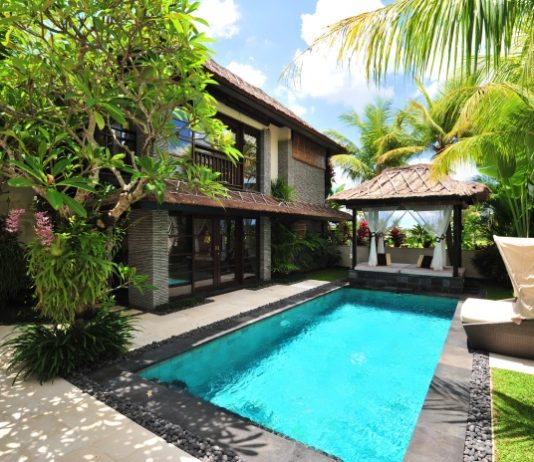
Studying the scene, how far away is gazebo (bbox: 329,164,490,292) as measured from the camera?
1194 cm

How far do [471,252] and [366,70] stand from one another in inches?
547

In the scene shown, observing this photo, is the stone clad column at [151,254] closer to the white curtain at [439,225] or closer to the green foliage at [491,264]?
the white curtain at [439,225]

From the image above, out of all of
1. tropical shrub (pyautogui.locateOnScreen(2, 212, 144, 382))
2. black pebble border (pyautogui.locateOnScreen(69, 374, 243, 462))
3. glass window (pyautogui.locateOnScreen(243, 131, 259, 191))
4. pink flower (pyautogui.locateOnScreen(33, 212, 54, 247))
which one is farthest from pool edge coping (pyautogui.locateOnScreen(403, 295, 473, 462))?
glass window (pyautogui.locateOnScreen(243, 131, 259, 191))

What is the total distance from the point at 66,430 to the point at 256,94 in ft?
40.5

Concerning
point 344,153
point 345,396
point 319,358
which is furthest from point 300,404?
point 344,153

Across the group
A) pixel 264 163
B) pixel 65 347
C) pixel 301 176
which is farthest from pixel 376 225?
pixel 65 347

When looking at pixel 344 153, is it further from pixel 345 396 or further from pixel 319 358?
pixel 345 396

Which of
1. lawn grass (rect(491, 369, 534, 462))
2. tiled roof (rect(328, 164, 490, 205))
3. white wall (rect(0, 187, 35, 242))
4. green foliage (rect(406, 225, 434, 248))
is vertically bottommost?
lawn grass (rect(491, 369, 534, 462))

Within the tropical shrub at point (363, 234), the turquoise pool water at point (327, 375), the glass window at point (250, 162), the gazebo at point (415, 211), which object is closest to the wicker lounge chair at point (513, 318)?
the turquoise pool water at point (327, 375)

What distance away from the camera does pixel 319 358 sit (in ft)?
22.1

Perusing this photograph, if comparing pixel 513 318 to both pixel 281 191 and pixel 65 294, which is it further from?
pixel 281 191

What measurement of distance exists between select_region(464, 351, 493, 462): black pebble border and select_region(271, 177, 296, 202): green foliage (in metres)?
10.2

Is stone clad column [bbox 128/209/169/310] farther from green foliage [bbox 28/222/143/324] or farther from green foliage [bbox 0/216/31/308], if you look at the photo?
green foliage [bbox 28/222/143/324]

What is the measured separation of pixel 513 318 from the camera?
561 centimetres
